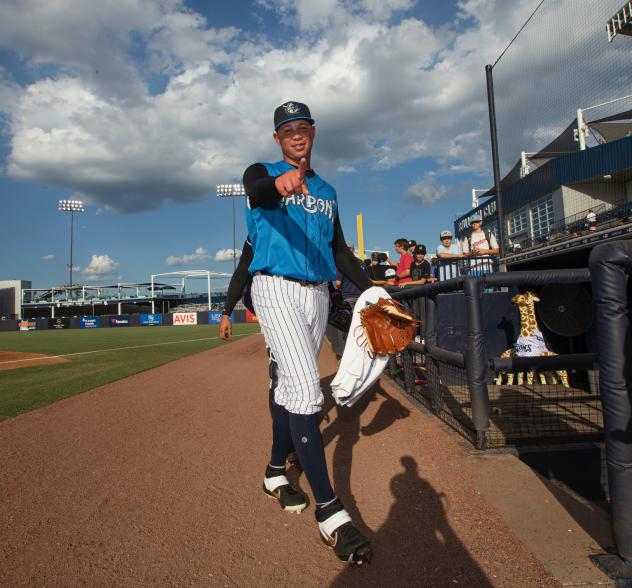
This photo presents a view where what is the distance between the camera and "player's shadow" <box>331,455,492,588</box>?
60.0 inches

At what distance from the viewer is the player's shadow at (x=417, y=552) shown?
1.52 metres

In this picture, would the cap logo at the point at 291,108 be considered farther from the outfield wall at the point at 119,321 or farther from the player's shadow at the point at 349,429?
the outfield wall at the point at 119,321

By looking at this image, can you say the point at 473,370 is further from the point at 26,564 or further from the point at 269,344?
the point at 26,564

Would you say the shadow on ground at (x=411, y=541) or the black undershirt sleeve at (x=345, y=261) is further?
the black undershirt sleeve at (x=345, y=261)

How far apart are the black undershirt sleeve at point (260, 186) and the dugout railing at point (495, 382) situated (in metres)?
1.51

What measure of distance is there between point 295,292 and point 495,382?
4.51 meters

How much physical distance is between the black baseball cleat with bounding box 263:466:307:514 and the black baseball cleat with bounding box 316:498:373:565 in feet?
0.92

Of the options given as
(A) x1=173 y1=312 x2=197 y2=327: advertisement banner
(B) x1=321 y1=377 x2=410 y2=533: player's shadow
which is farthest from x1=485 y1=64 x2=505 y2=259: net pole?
(A) x1=173 y1=312 x2=197 y2=327: advertisement banner

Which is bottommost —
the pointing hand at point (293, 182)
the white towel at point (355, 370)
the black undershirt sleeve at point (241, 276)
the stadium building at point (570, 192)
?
the white towel at point (355, 370)

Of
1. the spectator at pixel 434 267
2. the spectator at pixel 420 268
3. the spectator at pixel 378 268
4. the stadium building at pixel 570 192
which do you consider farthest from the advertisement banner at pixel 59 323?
the spectator at pixel 420 268

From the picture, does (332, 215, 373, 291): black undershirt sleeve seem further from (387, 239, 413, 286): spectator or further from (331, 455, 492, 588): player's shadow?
(387, 239, 413, 286): spectator

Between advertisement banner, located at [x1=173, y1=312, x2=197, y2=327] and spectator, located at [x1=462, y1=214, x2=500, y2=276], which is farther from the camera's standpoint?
advertisement banner, located at [x1=173, y1=312, x2=197, y2=327]

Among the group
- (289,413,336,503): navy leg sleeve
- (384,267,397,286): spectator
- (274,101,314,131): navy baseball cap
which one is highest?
(274,101,314,131): navy baseball cap

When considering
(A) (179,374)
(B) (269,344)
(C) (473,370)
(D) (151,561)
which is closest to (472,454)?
(C) (473,370)
